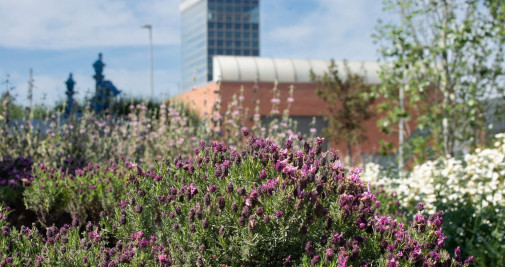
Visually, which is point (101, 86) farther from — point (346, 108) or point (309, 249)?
point (346, 108)

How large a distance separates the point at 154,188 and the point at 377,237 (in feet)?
4.69

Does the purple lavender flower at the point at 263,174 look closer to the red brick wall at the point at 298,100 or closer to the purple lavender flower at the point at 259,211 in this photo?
the purple lavender flower at the point at 259,211

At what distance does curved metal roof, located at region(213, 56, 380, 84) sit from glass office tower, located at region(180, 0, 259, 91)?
112 metres

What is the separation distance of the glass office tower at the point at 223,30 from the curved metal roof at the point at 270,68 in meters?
112

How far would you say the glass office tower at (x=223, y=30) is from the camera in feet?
469

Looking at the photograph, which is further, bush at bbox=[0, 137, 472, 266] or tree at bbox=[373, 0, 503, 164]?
tree at bbox=[373, 0, 503, 164]

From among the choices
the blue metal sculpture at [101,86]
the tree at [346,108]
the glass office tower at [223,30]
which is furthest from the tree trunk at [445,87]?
the glass office tower at [223,30]

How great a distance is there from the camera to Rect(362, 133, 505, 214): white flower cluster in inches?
275

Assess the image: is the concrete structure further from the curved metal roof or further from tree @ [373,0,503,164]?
tree @ [373,0,503,164]

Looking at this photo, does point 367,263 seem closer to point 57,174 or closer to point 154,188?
point 154,188

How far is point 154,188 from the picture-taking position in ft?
11.4

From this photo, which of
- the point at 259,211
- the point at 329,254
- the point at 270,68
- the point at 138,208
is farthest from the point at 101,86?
the point at 270,68

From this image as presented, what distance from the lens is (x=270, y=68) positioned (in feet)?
90.0

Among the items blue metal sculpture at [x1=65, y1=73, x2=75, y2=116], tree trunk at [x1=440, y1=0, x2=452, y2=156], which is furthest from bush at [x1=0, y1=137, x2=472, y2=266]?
blue metal sculpture at [x1=65, y1=73, x2=75, y2=116]
